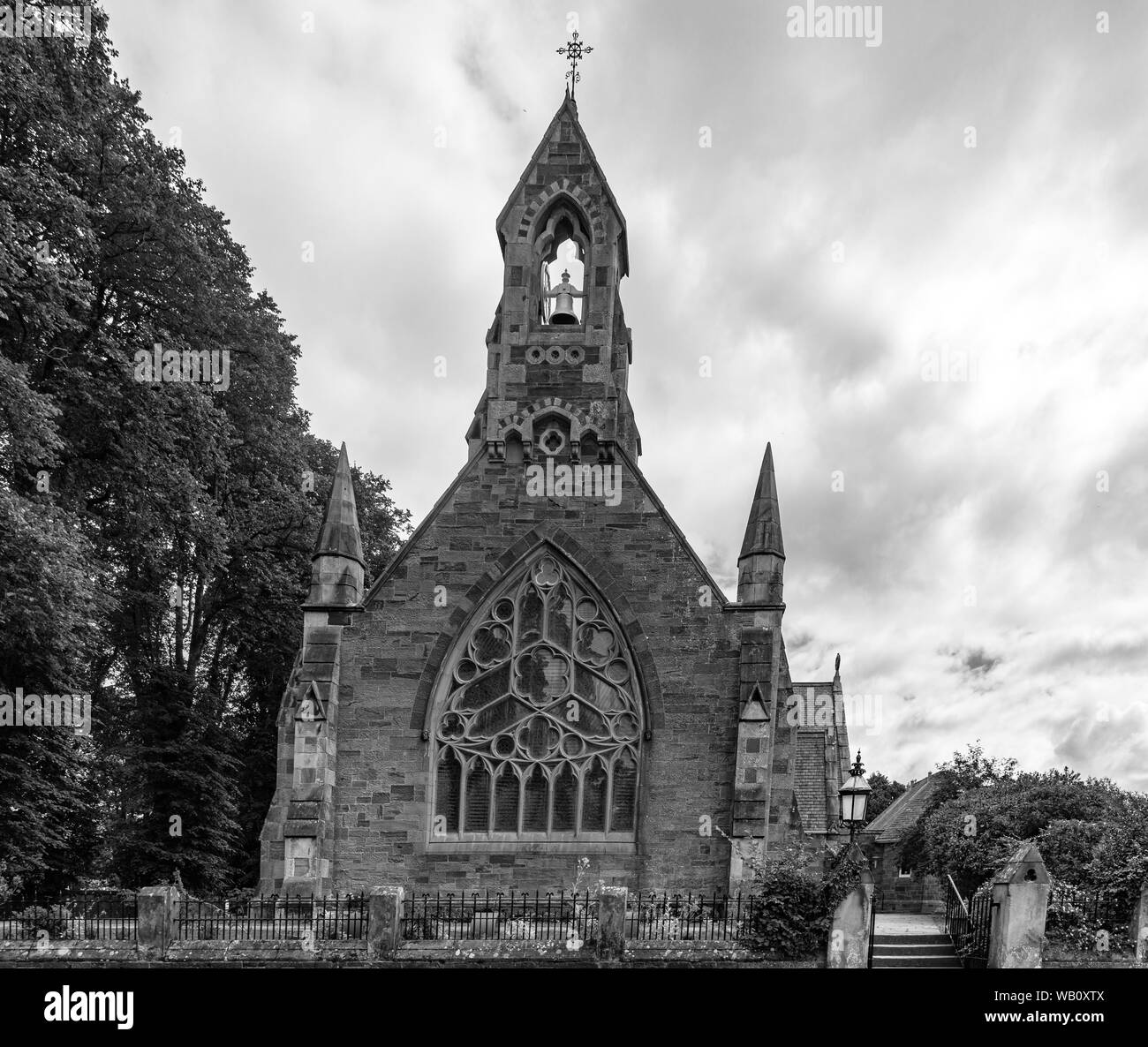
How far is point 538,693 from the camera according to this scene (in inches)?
680

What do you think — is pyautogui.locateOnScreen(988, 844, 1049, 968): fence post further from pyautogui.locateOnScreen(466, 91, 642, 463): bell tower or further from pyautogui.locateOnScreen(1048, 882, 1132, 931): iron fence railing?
pyautogui.locateOnScreen(466, 91, 642, 463): bell tower

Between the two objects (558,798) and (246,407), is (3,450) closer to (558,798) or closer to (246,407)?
(246,407)

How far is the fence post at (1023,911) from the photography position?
38.5 ft

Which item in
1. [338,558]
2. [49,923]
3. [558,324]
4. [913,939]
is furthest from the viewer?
[558,324]

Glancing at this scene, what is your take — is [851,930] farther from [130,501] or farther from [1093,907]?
[130,501]

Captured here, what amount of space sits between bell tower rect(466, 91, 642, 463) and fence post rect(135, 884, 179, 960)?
31.5 feet

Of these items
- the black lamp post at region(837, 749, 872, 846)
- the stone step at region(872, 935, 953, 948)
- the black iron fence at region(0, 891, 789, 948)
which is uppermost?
the black lamp post at region(837, 749, 872, 846)

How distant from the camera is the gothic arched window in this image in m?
16.8

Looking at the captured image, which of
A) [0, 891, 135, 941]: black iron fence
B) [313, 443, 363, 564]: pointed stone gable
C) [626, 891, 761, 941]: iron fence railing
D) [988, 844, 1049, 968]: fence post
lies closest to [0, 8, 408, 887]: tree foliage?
[313, 443, 363, 564]: pointed stone gable

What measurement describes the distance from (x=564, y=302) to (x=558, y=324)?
26.1 inches

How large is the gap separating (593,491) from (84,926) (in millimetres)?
10642

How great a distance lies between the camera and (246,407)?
79.8ft

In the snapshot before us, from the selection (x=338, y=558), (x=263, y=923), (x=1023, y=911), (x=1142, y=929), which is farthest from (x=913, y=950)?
(x=338, y=558)
